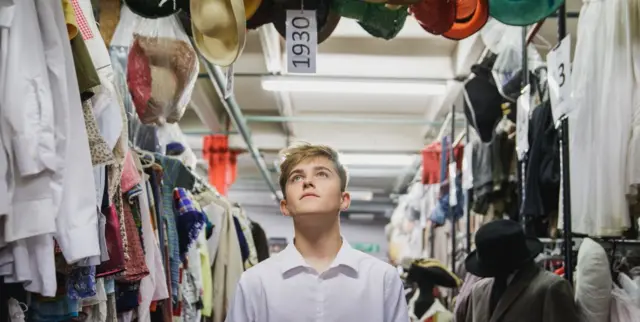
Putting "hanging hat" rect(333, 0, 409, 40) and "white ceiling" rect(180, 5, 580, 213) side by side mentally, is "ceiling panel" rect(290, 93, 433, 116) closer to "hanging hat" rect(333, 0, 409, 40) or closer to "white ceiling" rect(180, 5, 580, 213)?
"white ceiling" rect(180, 5, 580, 213)

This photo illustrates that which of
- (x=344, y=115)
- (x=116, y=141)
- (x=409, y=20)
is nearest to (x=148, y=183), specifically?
(x=116, y=141)

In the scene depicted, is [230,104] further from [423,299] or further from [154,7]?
[154,7]

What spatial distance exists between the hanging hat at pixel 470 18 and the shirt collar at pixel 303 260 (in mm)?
1345

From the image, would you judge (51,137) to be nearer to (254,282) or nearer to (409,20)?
(254,282)

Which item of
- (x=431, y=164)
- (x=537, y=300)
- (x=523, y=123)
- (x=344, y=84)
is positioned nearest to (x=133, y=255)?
(x=537, y=300)

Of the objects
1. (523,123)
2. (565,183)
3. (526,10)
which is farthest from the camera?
(523,123)

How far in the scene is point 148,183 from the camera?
3.59 m

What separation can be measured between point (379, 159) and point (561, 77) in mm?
8037

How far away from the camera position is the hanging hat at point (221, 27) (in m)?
2.82

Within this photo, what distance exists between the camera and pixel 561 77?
322 cm

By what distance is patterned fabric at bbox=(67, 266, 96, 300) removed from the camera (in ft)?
7.65

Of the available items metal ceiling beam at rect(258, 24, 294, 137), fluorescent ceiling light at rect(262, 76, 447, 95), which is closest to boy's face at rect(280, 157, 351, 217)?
metal ceiling beam at rect(258, 24, 294, 137)

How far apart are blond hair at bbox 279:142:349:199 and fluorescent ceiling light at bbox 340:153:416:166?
8289 mm

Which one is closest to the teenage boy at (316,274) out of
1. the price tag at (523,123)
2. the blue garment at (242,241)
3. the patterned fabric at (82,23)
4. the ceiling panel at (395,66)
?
the patterned fabric at (82,23)
